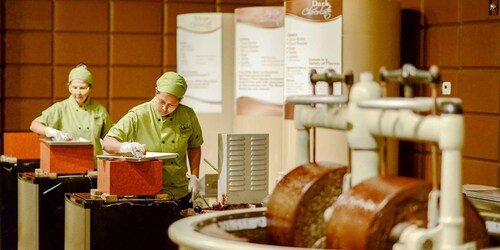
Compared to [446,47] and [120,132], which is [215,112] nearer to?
[446,47]

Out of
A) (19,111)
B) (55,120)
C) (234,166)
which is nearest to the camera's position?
(234,166)

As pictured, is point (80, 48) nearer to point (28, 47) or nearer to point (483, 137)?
point (28, 47)

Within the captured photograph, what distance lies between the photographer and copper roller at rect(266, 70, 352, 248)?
250 cm

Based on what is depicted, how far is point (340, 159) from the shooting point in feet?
19.0

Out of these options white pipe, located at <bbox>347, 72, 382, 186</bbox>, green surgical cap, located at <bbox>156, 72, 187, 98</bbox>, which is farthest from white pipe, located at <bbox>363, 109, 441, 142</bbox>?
green surgical cap, located at <bbox>156, 72, 187, 98</bbox>

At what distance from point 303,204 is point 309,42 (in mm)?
3417

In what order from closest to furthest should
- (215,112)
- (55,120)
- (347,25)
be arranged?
(347,25) → (55,120) → (215,112)

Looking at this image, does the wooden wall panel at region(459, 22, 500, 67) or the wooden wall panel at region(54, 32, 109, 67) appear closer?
the wooden wall panel at region(459, 22, 500, 67)

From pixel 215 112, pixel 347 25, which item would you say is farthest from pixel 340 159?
pixel 215 112

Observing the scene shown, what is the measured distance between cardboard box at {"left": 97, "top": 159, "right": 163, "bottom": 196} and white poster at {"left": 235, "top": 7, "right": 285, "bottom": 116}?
2.33 metres

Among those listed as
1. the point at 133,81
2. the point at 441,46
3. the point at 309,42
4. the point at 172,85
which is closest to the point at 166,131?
the point at 172,85

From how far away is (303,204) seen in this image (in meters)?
2.50

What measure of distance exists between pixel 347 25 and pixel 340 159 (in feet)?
2.75

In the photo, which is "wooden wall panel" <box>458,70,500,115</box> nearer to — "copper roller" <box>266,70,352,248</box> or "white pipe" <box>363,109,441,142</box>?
"copper roller" <box>266,70,352,248</box>
